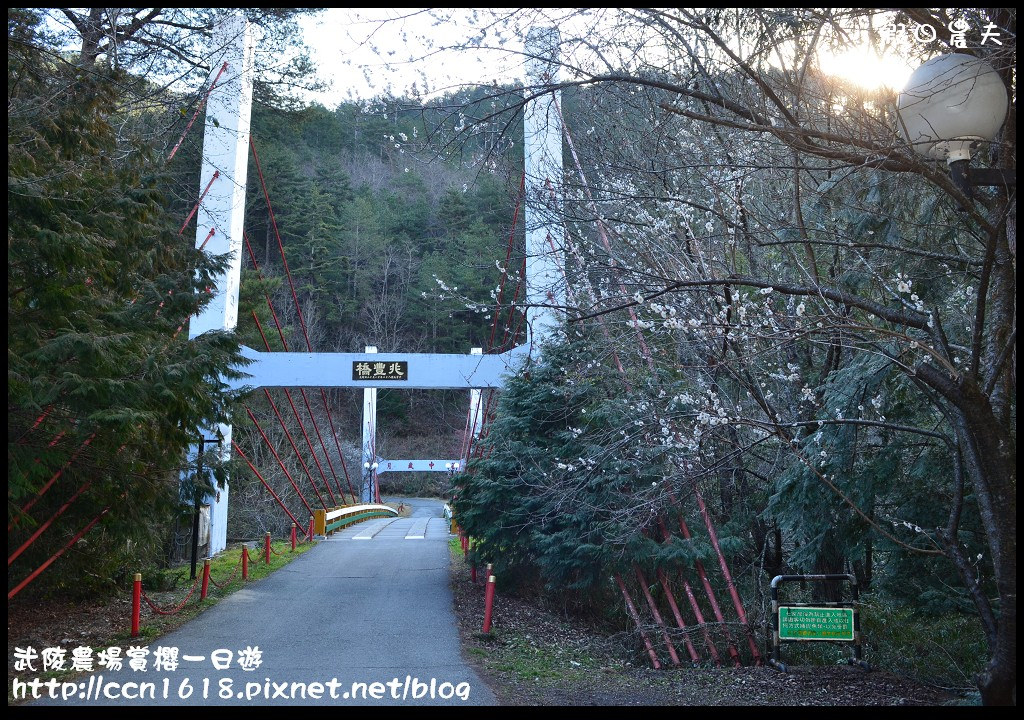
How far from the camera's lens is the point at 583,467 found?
30.6ft

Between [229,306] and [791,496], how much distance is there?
11505 mm

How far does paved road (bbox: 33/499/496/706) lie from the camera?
227 inches

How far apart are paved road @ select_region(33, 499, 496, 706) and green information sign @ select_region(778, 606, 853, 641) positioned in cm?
267

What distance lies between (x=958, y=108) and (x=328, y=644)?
21.5 ft

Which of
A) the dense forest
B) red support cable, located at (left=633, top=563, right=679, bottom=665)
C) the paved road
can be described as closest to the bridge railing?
the paved road

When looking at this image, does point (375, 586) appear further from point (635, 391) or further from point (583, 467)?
point (635, 391)

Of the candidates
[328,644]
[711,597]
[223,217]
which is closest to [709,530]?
[711,597]

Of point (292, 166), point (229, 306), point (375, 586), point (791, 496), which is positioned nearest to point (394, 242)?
point (292, 166)

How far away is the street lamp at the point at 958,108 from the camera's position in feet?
12.9

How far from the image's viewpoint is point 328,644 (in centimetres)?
756

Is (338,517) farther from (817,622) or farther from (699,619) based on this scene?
(817,622)

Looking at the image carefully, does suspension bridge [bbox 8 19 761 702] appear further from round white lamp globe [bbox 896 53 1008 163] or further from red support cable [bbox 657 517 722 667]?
round white lamp globe [bbox 896 53 1008 163]

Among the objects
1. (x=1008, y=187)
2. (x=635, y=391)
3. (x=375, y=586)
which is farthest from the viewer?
(x=375, y=586)
